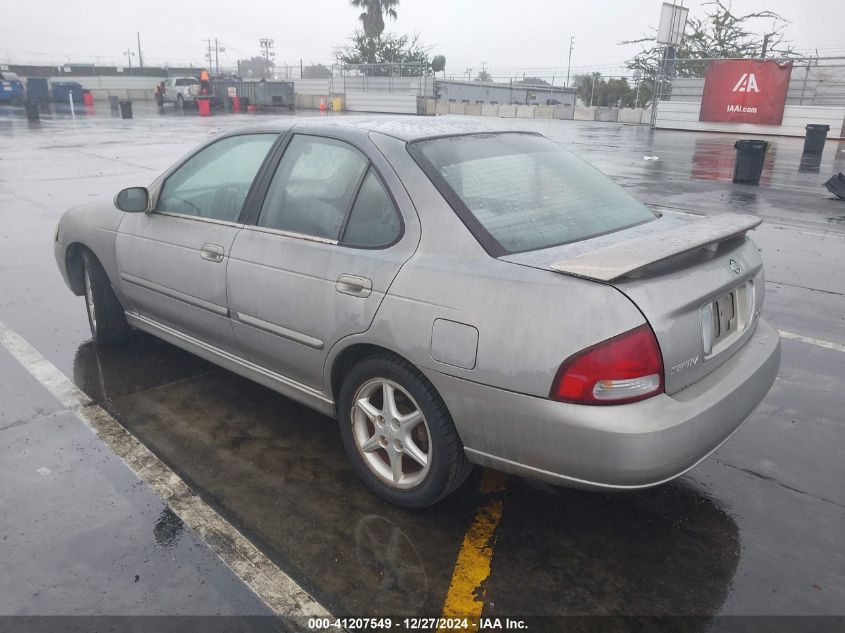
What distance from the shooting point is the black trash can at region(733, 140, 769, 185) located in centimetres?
1252

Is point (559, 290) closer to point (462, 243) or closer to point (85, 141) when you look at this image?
point (462, 243)

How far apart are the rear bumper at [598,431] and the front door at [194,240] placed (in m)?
1.57

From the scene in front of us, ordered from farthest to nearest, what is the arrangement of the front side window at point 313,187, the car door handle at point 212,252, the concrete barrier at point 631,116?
the concrete barrier at point 631,116, the car door handle at point 212,252, the front side window at point 313,187

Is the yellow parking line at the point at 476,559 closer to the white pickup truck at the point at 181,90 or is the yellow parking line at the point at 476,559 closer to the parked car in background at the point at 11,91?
the white pickup truck at the point at 181,90

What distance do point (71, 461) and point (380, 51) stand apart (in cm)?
5624

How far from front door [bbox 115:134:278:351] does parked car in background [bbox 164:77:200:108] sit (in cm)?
4181

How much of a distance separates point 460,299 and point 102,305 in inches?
121

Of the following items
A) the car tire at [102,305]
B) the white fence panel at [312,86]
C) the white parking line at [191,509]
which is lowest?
the white parking line at [191,509]

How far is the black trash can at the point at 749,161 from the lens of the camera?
12.5 m

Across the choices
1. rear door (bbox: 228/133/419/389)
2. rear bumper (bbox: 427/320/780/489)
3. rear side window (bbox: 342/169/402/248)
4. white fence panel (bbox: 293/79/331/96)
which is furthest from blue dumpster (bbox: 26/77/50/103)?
rear bumper (bbox: 427/320/780/489)

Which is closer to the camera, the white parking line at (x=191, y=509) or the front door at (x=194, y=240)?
the white parking line at (x=191, y=509)

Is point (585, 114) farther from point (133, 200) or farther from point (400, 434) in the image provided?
point (400, 434)

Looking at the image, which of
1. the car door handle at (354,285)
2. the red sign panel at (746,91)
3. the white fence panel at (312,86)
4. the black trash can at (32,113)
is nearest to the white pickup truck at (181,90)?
the white fence panel at (312,86)

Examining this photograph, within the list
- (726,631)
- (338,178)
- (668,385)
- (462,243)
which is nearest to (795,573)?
(726,631)
